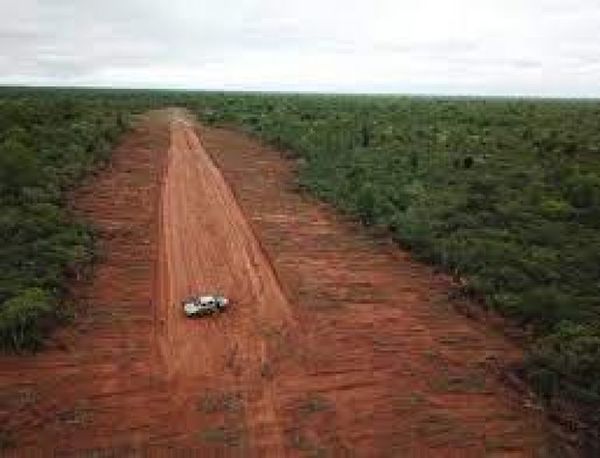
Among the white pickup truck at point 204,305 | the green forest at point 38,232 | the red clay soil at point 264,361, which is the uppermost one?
the green forest at point 38,232

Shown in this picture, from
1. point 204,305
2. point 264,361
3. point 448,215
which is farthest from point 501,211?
point 264,361

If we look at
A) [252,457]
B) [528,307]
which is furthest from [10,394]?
[528,307]

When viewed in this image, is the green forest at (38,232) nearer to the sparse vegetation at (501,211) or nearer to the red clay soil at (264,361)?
the red clay soil at (264,361)

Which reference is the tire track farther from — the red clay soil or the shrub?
the shrub

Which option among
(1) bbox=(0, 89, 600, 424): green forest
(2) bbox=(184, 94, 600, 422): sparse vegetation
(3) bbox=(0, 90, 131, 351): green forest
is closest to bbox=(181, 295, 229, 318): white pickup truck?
(3) bbox=(0, 90, 131, 351): green forest

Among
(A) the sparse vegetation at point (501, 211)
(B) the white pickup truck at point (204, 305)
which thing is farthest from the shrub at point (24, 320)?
(A) the sparse vegetation at point (501, 211)

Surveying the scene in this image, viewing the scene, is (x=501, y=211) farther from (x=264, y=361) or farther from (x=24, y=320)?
(x=24, y=320)
